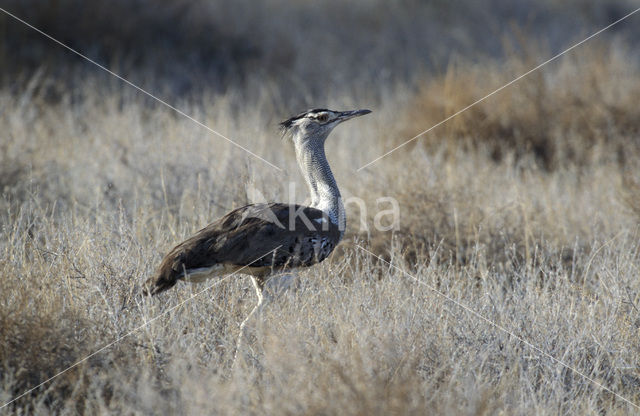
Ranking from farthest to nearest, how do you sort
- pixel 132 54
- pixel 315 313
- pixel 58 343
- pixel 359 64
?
1. pixel 359 64
2. pixel 132 54
3. pixel 315 313
4. pixel 58 343

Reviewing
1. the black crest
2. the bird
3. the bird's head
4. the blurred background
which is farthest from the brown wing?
the blurred background

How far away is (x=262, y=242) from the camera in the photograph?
136 inches

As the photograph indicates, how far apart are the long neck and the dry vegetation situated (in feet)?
1.09

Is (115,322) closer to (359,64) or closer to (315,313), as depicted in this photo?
(315,313)

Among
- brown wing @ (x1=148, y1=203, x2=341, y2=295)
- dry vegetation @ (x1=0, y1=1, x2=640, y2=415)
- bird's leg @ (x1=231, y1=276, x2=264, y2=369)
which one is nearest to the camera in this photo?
dry vegetation @ (x1=0, y1=1, x2=640, y2=415)

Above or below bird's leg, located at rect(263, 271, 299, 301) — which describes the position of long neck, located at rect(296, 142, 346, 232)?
above

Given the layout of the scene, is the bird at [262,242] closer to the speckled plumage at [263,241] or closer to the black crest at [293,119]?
the speckled plumage at [263,241]

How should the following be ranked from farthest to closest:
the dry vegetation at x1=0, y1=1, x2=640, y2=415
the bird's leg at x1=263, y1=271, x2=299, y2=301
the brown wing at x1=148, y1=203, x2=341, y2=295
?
the bird's leg at x1=263, y1=271, x2=299, y2=301
the brown wing at x1=148, y1=203, x2=341, y2=295
the dry vegetation at x1=0, y1=1, x2=640, y2=415

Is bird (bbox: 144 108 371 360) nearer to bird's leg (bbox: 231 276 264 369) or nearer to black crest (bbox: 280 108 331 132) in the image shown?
bird's leg (bbox: 231 276 264 369)

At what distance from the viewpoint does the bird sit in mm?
3328

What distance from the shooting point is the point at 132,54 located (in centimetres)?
932

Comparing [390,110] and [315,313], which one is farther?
[390,110]

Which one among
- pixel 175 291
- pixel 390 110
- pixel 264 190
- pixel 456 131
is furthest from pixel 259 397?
pixel 390 110

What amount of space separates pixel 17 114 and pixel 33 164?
1.14 metres
